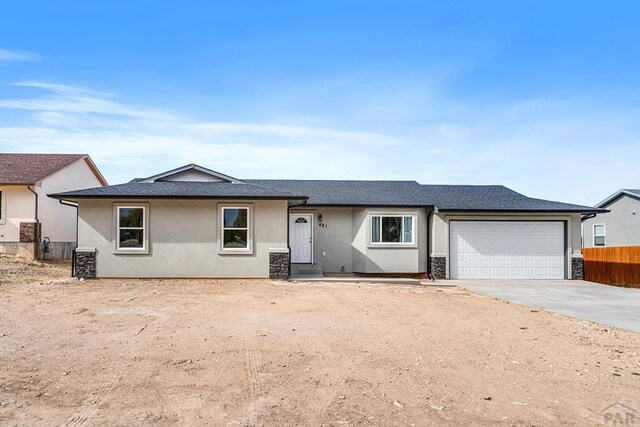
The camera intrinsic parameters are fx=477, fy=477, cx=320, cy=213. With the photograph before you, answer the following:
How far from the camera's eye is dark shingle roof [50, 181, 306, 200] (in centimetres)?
1639

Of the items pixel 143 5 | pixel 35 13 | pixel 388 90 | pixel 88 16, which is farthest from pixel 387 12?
pixel 35 13

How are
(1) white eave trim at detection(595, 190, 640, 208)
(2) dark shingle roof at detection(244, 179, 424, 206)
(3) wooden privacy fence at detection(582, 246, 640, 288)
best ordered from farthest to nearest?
1. (1) white eave trim at detection(595, 190, 640, 208)
2. (3) wooden privacy fence at detection(582, 246, 640, 288)
3. (2) dark shingle roof at detection(244, 179, 424, 206)

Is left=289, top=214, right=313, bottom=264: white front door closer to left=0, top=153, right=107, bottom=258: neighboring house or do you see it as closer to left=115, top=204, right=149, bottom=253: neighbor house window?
left=115, top=204, right=149, bottom=253: neighbor house window

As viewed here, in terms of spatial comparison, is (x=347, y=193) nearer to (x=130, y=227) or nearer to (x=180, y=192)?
(x=180, y=192)

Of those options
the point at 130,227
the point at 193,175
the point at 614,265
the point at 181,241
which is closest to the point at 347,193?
the point at 193,175

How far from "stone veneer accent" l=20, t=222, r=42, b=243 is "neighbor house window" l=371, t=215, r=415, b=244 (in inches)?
651

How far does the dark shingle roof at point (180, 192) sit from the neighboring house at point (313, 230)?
4 cm

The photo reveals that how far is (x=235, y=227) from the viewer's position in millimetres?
16969

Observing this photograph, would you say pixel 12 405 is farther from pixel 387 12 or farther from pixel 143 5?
pixel 387 12

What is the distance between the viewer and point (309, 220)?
65.5 feet

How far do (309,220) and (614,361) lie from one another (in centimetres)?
1416

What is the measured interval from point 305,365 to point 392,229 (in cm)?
1337

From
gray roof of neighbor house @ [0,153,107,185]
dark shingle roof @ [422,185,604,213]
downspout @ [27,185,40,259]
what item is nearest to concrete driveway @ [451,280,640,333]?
dark shingle roof @ [422,185,604,213]

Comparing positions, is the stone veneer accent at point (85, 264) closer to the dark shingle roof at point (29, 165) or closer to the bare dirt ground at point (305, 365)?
the bare dirt ground at point (305, 365)
